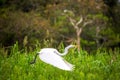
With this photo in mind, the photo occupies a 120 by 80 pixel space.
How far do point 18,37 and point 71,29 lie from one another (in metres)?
7.00

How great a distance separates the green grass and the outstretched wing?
12 cm

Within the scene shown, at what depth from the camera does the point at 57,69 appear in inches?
161

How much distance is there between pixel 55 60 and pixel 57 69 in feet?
1.21

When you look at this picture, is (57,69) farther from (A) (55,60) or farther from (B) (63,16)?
(B) (63,16)

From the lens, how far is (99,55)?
193 inches

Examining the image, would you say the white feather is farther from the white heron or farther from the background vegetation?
the background vegetation

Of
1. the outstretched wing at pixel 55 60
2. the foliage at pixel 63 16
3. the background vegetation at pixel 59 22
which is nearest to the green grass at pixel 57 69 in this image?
the outstretched wing at pixel 55 60

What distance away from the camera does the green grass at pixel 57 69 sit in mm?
3824

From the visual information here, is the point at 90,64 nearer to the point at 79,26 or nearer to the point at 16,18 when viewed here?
the point at 16,18

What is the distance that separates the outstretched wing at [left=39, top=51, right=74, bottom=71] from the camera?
3.65 metres

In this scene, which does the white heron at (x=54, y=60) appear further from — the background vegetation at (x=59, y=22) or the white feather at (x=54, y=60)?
the background vegetation at (x=59, y=22)

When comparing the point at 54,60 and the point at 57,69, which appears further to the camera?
the point at 57,69

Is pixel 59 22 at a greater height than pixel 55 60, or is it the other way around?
pixel 55 60

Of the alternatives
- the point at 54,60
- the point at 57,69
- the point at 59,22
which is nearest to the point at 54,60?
the point at 54,60
